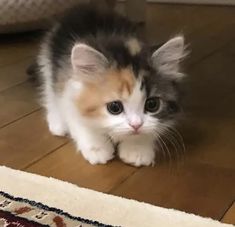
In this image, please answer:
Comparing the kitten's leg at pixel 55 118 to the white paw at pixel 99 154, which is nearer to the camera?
the white paw at pixel 99 154

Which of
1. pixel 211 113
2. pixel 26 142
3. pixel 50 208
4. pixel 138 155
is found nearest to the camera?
pixel 50 208

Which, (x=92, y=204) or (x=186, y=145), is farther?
(x=186, y=145)

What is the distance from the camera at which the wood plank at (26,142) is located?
1.24 metres

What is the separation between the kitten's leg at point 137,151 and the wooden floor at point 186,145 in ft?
0.07

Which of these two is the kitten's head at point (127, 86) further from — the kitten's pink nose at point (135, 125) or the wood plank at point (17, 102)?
the wood plank at point (17, 102)

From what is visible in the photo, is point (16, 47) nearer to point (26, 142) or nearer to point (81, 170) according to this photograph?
point (26, 142)

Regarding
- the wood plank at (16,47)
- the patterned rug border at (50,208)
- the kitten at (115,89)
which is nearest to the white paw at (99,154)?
the kitten at (115,89)

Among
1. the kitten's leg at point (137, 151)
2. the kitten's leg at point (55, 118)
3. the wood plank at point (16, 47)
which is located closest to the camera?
the kitten's leg at point (137, 151)

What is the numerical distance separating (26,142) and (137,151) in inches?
11.8

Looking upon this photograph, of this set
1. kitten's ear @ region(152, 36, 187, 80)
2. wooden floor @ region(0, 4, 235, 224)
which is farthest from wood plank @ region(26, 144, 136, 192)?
kitten's ear @ region(152, 36, 187, 80)

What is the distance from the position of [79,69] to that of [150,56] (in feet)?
0.51

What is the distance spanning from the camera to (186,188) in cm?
109

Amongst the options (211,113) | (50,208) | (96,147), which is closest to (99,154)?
(96,147)

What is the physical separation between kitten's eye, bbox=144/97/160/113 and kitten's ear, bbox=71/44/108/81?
0.12 meters
